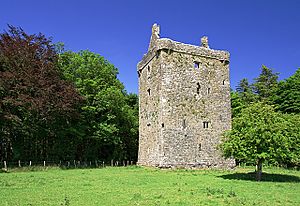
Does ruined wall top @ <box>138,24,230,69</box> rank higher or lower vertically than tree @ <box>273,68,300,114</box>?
higher

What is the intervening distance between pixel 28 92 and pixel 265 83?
3808cm

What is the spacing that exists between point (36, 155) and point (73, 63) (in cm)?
1127

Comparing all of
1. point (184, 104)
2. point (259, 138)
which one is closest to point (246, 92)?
point (184, 104)

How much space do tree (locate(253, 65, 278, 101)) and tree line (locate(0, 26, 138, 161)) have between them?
2134 centimetres

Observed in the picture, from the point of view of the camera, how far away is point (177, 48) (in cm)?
2816

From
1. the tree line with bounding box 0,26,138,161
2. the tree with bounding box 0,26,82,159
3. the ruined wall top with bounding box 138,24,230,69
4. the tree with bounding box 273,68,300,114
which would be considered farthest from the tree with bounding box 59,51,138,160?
the tree with bounding box 273,68,300,114

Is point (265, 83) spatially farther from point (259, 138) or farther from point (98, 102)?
point (259, 138)

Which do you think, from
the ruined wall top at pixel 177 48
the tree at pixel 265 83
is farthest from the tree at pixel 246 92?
the ruined wall top at pixel 177 48

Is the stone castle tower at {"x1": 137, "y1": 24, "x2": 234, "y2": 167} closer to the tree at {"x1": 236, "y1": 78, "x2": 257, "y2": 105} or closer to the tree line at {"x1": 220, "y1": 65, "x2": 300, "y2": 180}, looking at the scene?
the tree line at {"x1": 220, "y1": 65, "x2": 300, "y2": 180}

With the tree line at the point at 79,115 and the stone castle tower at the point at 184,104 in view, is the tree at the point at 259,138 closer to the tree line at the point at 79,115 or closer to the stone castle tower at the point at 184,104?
the tree line at the point at 79,115

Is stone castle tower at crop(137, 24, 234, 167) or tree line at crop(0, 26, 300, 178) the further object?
stone castle tower at crop(137, 24, 234, 167)

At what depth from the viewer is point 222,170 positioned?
2772 centimetres

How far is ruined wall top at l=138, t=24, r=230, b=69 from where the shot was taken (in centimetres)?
2776

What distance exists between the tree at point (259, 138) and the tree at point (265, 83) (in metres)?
28.6
